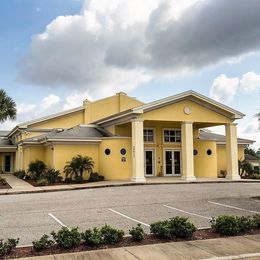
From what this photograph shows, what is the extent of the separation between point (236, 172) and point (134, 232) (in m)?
19.5

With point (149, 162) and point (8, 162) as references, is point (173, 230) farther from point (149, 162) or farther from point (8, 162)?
point (8, 162)

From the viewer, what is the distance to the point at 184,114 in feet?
79.0

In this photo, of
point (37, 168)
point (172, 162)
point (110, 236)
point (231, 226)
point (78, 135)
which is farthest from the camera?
point (172, 162)

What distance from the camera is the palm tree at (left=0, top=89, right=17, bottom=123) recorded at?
27.9m

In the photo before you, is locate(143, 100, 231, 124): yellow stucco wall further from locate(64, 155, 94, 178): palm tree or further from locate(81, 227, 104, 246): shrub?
locate(81, 227, 104, 246): shrub

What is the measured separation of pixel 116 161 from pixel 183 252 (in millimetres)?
17551

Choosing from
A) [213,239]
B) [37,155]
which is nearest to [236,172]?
[37,155]

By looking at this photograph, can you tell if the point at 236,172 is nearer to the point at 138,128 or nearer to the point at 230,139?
the point at 230,139

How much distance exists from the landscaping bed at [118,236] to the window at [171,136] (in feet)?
60.2

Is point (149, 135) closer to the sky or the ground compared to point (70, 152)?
closer to the sky

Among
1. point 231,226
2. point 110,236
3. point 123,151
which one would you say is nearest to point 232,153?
point 123,151

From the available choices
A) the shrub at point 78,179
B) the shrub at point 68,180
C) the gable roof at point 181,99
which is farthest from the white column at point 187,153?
the shrub at point 68,180

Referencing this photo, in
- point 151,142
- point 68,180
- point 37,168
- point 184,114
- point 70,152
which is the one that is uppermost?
point 184,114

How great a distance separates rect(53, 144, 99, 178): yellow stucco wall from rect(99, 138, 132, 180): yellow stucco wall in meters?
0.57
